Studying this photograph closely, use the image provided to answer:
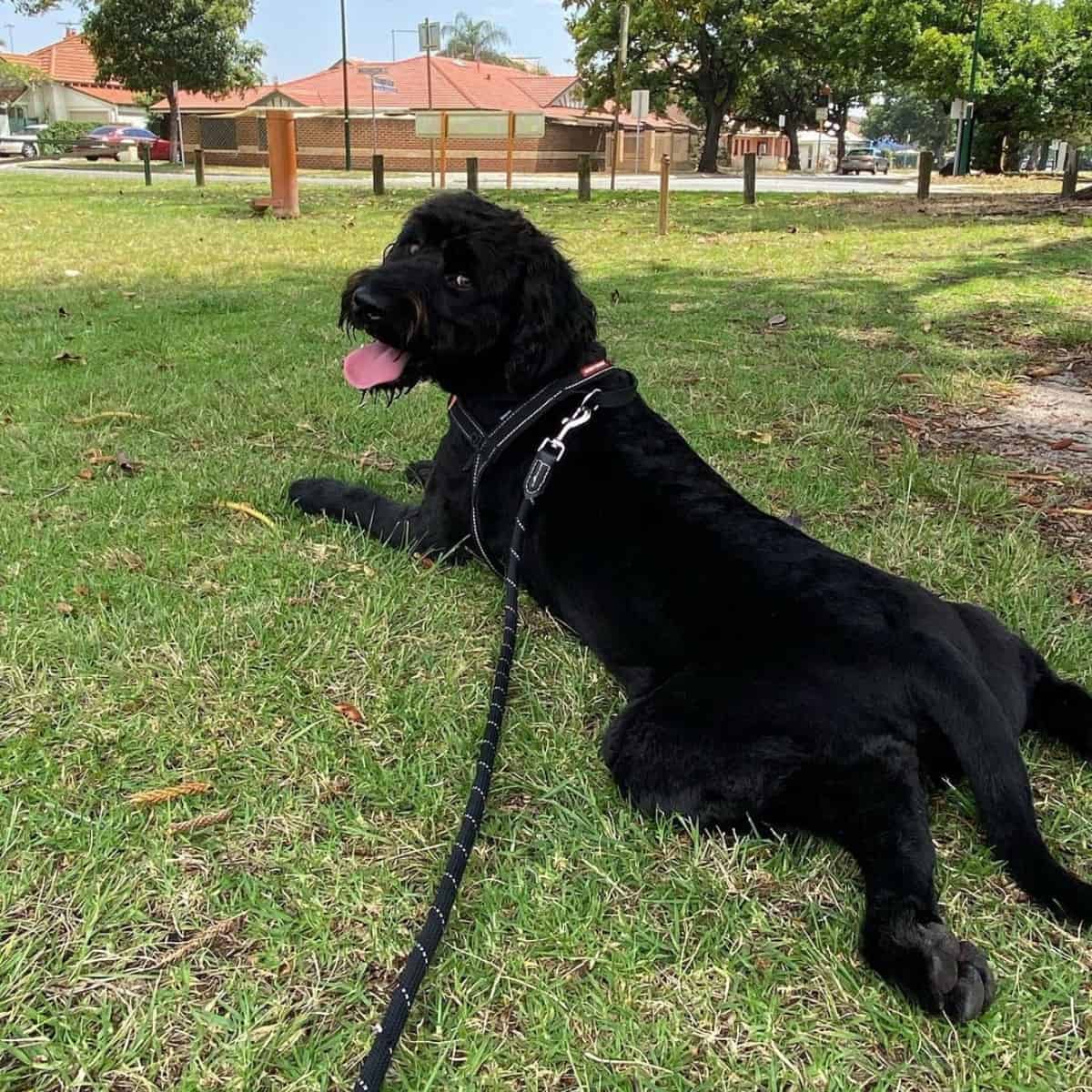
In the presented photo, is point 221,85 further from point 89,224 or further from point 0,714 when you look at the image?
point 0,714

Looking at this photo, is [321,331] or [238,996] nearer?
[238,996]

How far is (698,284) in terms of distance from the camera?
9.12 metres

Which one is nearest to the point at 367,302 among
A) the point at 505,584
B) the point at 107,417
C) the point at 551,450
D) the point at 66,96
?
the point at 551,450

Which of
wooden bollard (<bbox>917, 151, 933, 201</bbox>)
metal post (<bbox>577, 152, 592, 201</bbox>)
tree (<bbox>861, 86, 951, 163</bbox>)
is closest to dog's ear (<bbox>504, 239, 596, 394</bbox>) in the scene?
metal post (<bbox>577, 152, 592, 201</bbox>)

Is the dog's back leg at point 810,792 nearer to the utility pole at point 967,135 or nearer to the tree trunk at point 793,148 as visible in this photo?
the utility pole at point 967,135

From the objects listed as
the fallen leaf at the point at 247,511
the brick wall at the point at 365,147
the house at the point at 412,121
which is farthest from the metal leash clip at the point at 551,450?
the brick wall at the point at 365,147

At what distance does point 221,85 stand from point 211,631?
149ft

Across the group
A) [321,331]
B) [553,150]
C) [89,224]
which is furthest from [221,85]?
[321,331]

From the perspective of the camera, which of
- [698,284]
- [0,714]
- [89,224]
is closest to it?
[0,714]

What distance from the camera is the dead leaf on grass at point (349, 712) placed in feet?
8.39

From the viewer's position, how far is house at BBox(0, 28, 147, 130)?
229ft

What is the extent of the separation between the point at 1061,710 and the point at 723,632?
37.6 inches

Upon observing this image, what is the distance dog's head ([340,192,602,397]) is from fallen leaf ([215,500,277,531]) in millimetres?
790

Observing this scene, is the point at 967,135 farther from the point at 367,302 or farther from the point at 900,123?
the point at 900,123
